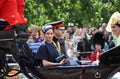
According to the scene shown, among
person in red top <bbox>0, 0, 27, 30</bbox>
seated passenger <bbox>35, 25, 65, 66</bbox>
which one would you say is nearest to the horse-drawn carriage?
person in red top <bbox>0, 0, 27, 30</bbox>

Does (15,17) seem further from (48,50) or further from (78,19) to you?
(78,19)

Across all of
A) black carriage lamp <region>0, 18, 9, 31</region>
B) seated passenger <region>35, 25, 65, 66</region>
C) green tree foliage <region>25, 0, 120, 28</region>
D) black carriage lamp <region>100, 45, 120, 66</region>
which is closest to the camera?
black carriage lamp <region>100, 45, 120, 66</region>

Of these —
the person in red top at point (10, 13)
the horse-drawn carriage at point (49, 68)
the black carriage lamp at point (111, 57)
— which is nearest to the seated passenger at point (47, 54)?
the horse-drawn carriage at point (49, 68)

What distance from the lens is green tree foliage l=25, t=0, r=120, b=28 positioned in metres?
24.2

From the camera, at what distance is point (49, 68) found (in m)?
6.46

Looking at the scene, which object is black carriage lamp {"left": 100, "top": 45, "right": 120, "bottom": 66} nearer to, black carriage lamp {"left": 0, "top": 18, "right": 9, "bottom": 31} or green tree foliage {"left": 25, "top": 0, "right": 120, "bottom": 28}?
black carriage lamp {"left": 0, "top": 18, "right": 9, "bottom": 31}

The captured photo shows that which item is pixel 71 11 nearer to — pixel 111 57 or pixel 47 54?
pixel 47 54

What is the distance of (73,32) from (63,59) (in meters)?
10.6

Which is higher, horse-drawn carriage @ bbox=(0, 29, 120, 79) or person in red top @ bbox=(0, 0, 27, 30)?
person in red top @ bbox=(0, 0, 27, 30)

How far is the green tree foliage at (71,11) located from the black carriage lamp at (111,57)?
1643 centimetres

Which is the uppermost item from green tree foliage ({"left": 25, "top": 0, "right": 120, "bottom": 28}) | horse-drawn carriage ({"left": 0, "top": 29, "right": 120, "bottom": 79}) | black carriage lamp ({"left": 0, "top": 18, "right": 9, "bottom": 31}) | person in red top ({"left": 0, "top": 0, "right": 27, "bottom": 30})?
person in red top ({"left": 0, "top": 0, "right": 27, "bottom": 30})

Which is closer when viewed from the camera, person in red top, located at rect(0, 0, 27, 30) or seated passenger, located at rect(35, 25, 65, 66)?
person in red top, located at rect(0, 0, 27, 30)

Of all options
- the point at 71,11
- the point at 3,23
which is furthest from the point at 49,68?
the point at 71,11

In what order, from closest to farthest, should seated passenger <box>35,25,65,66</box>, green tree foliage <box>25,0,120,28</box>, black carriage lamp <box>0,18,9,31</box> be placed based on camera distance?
black carriage lamp <box>0,18,9,31</box>
seated passenger <box>35,25,65,66</box>
green tree foliage <box>25,0,120,28</box>
